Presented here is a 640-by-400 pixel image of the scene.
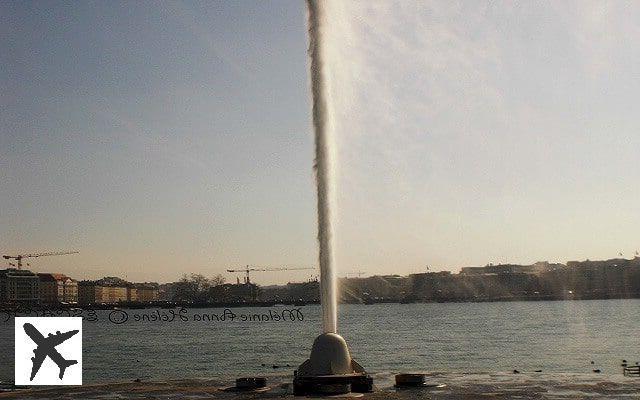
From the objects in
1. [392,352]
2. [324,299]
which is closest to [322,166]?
[324,299]

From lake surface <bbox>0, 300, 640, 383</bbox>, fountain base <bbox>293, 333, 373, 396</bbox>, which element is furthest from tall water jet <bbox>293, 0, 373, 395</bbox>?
lake surface <bbox>0, 300, 640, 383</bbox>

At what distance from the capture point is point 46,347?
3284cm

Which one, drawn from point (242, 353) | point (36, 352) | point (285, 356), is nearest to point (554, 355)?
point (285, 356)

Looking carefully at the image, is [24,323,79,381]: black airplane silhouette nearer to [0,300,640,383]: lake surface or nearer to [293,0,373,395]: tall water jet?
[293,0,373,395]: tall water jet

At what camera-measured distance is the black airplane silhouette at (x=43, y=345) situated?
32125 mm

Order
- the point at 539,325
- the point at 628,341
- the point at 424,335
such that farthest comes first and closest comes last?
1. the point at 539,325
2. the point at 424,335
3. the point at 628,341

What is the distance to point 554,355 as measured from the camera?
87.4m

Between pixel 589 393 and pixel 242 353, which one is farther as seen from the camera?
pixel 242 353

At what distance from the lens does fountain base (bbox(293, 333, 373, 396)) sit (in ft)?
113

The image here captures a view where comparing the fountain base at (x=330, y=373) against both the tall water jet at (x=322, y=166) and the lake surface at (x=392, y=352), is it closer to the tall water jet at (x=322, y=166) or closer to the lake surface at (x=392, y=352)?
the tall water jet at (x=322, y=166)

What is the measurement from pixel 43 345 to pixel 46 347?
0.24m

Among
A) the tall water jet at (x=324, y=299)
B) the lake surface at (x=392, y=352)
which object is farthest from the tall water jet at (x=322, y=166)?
the lake surface at (x=392, y=352)

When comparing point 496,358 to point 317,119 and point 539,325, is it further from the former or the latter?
point 539,325

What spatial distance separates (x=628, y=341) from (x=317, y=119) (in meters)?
82.7
